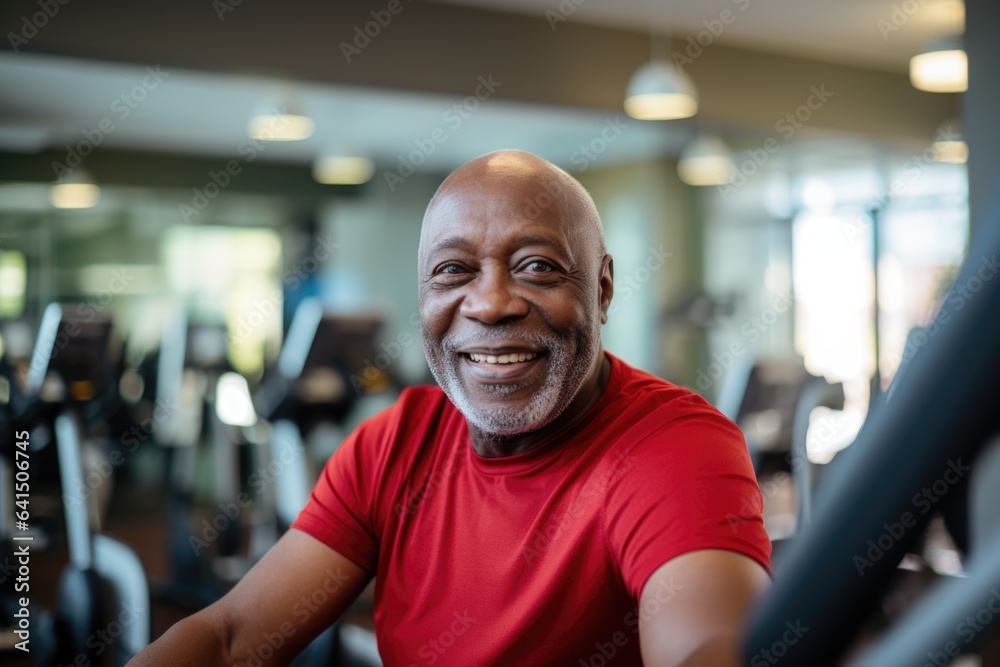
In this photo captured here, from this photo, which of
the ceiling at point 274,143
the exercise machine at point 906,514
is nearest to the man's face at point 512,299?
the exercise machine at point 906,514

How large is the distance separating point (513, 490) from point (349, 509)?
26cm

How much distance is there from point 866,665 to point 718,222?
9.02m

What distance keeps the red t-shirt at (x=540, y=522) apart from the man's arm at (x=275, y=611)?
0.03 m

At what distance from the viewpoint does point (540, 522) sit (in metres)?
1.17

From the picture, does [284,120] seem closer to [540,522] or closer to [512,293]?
[512,293]

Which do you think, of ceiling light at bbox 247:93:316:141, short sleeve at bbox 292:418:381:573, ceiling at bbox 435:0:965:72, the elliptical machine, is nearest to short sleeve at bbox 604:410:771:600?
short sleeve at bbox 292:418:381:573

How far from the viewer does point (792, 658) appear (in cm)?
35

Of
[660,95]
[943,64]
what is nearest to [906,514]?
[660,95]

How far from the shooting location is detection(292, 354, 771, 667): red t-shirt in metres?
1.04

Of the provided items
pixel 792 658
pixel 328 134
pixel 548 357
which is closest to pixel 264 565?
pixel 548 357

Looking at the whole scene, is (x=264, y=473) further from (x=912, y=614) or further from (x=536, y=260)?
(x=912, y=614)

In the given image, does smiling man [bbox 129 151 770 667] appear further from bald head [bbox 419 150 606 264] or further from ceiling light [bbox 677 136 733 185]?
ceiling light [bbox 677 136 733 185]

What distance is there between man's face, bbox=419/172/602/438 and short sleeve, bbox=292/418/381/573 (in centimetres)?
22

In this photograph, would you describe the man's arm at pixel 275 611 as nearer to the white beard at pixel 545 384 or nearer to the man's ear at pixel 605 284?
the white beard at pixel 545 384
